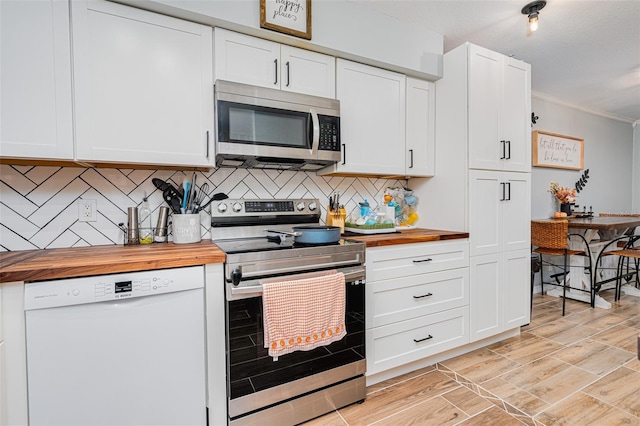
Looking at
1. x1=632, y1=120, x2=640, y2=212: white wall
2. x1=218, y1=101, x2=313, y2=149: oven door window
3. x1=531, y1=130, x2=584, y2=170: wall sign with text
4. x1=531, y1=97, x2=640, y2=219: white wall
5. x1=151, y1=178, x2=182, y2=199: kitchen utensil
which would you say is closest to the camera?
x1=218, y1=101, x2=313, y2=149: oven door window

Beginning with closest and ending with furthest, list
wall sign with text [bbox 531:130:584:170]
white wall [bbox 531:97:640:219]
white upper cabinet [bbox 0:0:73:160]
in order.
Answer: white upper cabinet [bbox 0:0:73:160] → wall sign with text [bbox 531:130:584:170] → white wall [bbox 531:97:640:219]

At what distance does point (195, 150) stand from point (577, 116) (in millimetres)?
5080

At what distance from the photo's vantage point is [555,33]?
8.29 ft

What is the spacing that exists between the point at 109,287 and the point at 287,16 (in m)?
1.69

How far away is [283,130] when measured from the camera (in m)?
1.91

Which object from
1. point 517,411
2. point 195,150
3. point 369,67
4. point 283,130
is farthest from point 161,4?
point 517,411

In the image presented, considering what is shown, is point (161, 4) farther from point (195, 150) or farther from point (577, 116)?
point (577, 116)

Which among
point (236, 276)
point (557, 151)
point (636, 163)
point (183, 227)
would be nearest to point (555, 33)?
point (557, 151)

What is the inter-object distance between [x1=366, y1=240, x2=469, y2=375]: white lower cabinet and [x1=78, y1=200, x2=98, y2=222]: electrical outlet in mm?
1564

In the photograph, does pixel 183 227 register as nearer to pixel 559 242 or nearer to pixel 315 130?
pixel 315 130

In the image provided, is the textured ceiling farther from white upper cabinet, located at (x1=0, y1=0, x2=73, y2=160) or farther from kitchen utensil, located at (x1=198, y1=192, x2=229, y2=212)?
white upper cabinet, located at (x1=0, y1=0, x2=73, y2=160)

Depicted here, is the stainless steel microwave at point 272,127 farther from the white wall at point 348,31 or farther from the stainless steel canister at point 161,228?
the stainless steel canister at point 161,228

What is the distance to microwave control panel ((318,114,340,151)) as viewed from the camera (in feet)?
6.58

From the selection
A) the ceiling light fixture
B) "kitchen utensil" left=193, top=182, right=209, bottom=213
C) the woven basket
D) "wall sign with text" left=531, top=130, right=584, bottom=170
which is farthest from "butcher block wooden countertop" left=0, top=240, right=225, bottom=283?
"wall sign with text" left=531, top=130, right=584, bottom=170
